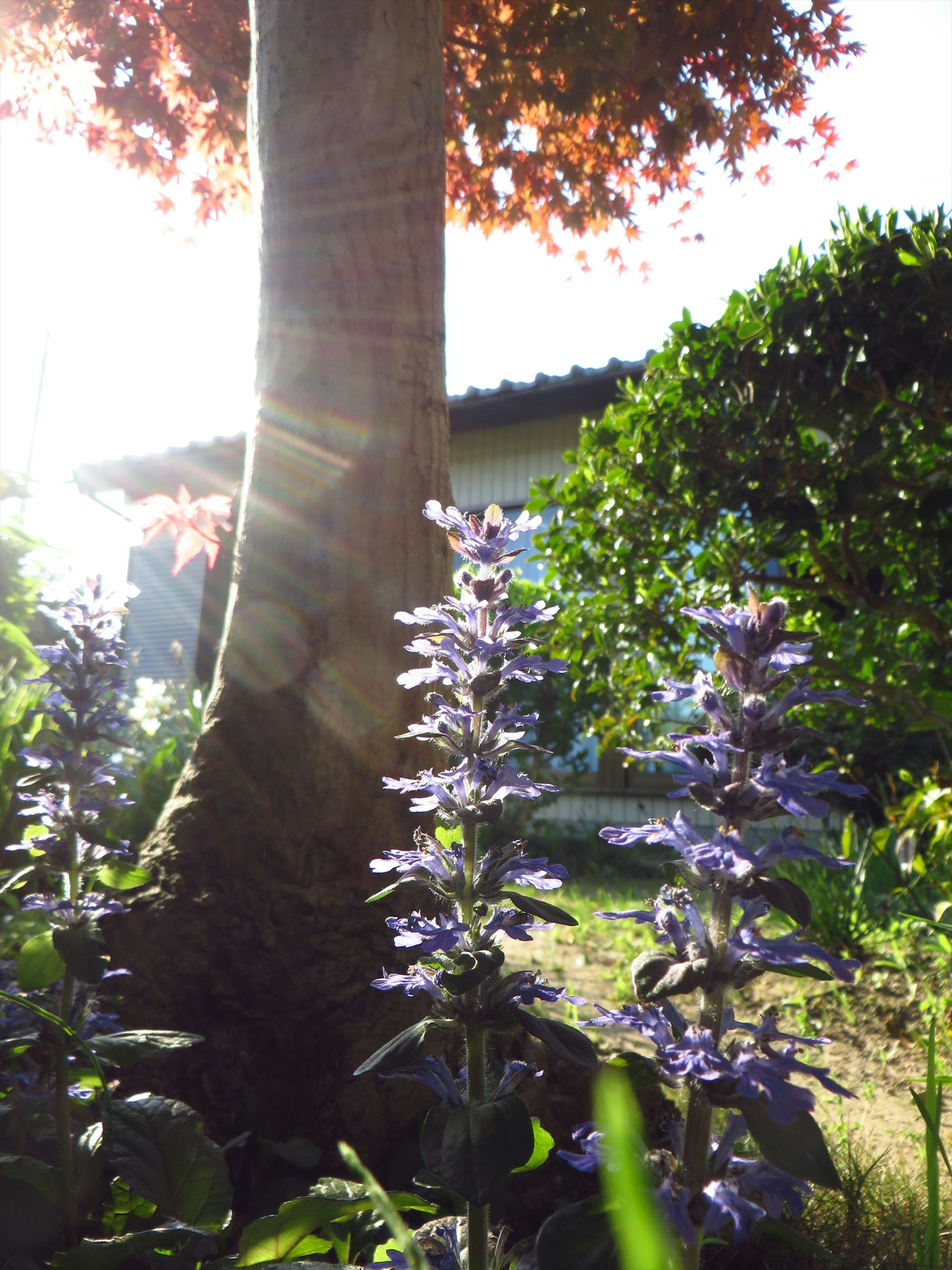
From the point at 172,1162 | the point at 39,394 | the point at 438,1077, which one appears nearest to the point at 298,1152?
the point at 172,1162

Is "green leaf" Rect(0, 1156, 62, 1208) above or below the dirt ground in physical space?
above

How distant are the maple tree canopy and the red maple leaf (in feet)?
7.46

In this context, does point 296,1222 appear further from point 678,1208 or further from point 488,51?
point 488,51

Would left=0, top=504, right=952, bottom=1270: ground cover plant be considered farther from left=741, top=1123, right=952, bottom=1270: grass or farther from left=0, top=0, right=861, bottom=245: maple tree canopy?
left=0, top=0, right=861, bottom=245: maple tree canopy

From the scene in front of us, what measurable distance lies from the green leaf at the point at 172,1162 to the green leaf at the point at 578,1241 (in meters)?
0.67

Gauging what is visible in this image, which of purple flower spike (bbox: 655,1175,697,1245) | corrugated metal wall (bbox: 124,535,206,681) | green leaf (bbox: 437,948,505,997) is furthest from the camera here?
corrugated metal wall (bbox: 124,535,206,681)

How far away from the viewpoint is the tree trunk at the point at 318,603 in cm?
195

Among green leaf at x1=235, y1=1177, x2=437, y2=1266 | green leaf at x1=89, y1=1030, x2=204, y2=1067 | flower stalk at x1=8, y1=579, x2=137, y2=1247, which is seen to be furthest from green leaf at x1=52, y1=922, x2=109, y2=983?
green leaf at x1=235, y1=1177, x2=437, y2=1266

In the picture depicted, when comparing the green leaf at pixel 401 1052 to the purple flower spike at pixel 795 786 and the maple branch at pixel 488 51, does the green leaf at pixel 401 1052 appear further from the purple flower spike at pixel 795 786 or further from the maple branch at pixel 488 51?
the maple branch at pixel 488 51

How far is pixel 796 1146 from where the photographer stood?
78 cm

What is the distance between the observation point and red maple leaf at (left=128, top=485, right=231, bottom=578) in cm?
429

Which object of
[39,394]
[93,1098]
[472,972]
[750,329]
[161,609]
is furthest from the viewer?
[39,394]

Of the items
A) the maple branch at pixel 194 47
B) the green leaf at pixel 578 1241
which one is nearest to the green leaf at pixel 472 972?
the green leaf at pixel 578 1241

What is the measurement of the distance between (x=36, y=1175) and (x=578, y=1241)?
0.92 metres
